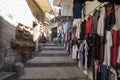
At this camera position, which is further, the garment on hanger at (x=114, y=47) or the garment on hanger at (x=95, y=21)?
the garment on hanger at (x=95, y=21)

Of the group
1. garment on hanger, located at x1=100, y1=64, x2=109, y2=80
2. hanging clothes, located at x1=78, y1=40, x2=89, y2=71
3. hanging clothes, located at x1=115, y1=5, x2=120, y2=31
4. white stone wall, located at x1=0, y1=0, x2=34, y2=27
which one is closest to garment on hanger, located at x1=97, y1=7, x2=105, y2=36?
garment on hanger, located at x1=100, y1=64, x2=109, y2=80

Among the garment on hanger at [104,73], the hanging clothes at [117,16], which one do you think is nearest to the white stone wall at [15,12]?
the garment on hanger at [104,73]

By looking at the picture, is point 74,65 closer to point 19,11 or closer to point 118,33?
point 19,11

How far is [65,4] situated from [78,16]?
315 cm

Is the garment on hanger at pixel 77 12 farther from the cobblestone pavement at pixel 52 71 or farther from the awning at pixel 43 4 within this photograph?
the awning at pixel 43 4

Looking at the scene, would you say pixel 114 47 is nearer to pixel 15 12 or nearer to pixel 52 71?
pixel 52 71

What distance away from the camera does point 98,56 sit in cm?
736

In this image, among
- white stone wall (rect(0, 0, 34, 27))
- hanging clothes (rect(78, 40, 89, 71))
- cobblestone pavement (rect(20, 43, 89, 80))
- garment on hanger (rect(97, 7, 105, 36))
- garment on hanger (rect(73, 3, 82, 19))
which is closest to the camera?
garment on hanger (rect(97, 7, 105, 36))

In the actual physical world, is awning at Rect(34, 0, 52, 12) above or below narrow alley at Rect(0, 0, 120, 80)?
above

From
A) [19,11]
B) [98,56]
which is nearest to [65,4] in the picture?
[19,11]

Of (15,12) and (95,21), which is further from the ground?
(15,12)

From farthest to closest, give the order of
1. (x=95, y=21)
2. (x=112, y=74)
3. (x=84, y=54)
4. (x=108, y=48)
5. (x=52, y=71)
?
(x=52, y=71), (x=84, y=54), (x=95, y=21), (x=112, y=74), (x=108, y=48)

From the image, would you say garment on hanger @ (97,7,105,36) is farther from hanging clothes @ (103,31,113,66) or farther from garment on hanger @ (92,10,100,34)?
hanging clothes @ (103,31,113,66)

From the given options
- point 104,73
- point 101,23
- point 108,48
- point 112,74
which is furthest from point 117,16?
point 104,73
